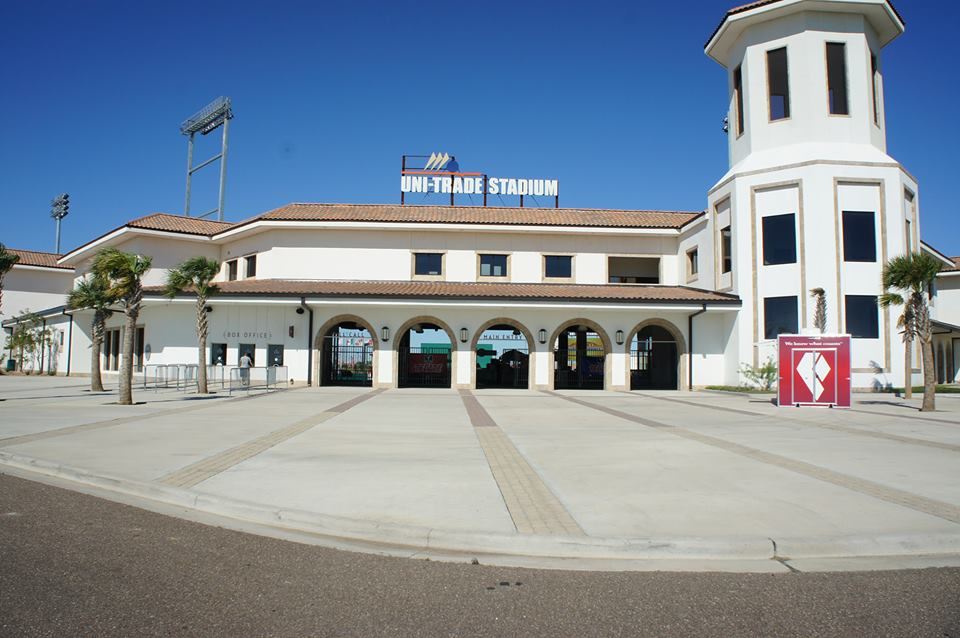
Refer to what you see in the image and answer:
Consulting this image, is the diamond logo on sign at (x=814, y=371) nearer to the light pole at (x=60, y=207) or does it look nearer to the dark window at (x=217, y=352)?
the dark window at (x=217, y=352)

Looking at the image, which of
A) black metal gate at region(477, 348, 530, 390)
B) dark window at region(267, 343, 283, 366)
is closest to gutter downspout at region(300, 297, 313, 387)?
dark window at region(267, 343, 283, 366)

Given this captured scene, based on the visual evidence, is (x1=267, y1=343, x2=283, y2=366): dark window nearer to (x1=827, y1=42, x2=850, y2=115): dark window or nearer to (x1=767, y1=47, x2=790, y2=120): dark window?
(x1=767, y1=47, x2=790, y2=120): dark window

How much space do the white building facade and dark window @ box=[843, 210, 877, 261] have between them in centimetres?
8

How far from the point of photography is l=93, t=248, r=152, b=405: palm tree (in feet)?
57.6

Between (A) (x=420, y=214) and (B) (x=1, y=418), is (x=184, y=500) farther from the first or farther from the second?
(A) (x=420, y=214)

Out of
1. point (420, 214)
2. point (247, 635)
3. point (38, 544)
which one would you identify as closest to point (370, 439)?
point (38, 544)

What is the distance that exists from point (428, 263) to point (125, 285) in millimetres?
15189

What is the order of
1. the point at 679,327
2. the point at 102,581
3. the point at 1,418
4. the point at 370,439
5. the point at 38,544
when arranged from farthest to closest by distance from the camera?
1. the point at 679,327
2. the point at 1,418
3. the point at 370,439
4. the point at 38,544
5. the point at 102,581

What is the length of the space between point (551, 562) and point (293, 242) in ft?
93.2

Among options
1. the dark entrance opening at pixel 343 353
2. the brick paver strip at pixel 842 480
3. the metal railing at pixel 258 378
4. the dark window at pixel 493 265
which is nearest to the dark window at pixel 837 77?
the dark window at pixel 493 265

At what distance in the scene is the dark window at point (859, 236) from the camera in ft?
80.4

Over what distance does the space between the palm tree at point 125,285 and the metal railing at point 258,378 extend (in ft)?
15.0

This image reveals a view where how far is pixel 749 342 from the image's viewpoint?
1005 inches

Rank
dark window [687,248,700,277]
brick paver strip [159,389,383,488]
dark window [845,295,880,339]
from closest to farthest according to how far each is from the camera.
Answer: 1. brick paver strip [159,389,383,488]
2. dark window [845,295,880,339]
3. dark window [687,248,700,277]
